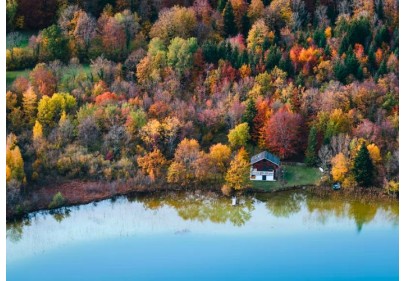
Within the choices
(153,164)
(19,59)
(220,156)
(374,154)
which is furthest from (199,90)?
(374,154)

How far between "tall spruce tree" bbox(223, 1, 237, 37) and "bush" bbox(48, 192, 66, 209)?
11.2m

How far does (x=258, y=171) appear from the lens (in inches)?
1099

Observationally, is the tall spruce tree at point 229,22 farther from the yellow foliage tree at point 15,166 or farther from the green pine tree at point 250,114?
the yellow foliage tree at point 15,166

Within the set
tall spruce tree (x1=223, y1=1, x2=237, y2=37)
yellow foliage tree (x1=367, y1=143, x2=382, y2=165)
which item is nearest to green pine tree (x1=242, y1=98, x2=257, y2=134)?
yellow foliage tree (x1=367, y1=143, x2=382, y2=165)

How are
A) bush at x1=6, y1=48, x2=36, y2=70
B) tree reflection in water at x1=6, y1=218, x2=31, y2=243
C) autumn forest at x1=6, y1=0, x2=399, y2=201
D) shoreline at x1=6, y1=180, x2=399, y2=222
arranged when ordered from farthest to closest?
1. bush at x1=6, y1=48, x2=36, y2=70
2. autumn forest at x1=6, y1=0, x2=399, y2=201
3. shoreline at x1=6, y1=180, x2=399, y2=222
4. tree reflection in water at x1=6, y1=218, x2=31, y2=243

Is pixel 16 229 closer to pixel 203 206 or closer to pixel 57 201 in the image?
pixel 57 201

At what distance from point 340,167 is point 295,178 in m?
1.61

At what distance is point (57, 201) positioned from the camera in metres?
26.2

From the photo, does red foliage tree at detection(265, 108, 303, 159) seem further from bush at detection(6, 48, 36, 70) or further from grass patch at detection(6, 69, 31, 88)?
bush at detection(6, 48, 36, 70)

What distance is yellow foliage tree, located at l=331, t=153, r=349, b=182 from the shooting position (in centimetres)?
2745

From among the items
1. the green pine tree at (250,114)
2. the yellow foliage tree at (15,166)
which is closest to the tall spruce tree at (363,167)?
the green pine tree at (250,114)

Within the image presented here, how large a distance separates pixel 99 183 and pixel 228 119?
527cm

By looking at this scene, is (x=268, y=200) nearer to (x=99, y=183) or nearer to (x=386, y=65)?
(x=99, y=183)

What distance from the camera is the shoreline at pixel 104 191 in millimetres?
26188
